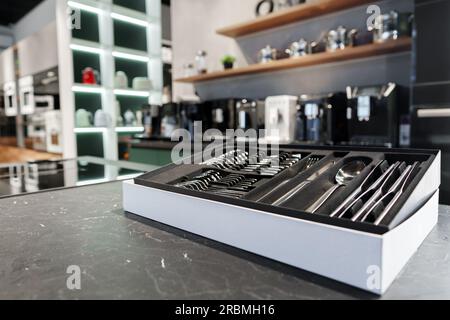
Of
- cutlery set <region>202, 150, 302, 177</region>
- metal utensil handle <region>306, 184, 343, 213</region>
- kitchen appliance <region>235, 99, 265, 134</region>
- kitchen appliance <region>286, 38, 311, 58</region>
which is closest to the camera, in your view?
metal utensil handle <region>306, 184, 343, 213</region>

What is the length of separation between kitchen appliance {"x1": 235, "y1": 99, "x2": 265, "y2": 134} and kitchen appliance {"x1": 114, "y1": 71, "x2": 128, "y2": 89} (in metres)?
1.73

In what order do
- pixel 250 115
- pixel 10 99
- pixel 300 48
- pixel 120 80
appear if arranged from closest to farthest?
1. pixel 300 48
2. pixel 250 115
3. pixel 120 80
4. pixel 10 99

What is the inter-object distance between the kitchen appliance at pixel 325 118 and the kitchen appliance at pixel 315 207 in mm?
1613

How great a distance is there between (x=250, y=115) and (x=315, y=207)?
2339 millimetres

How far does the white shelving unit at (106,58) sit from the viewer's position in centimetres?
340

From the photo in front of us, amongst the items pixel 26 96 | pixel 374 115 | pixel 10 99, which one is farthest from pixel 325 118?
pixel 10 99

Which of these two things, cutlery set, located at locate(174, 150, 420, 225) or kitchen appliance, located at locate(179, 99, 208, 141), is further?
kitchen appliance, located at locate(179, 99, 208, 141)

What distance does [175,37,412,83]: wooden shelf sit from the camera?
220cm

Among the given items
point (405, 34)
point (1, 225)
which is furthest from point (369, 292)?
point (405, 34)

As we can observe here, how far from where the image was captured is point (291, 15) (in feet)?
8.86

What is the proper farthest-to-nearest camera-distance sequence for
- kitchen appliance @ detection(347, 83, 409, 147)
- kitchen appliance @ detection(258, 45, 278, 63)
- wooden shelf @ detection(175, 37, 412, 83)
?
kitchen appliance @ detection(258, 45, 278, 63) < wooden shelf @ detection(175, 37, 412, 83) < kitchen appliance @ detection(347, 83, 409, 147)

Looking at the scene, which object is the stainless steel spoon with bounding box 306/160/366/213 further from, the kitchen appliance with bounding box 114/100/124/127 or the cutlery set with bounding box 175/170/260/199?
the kitchen appliance with bounding box 114/100/124/127

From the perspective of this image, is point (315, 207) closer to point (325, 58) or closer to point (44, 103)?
point (325, 58)

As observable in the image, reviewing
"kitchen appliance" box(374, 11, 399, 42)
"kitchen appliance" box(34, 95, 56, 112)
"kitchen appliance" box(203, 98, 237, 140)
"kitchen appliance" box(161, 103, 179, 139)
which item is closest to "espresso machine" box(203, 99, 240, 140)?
"kitchen appliance" box(203, 98, 237, 140)
